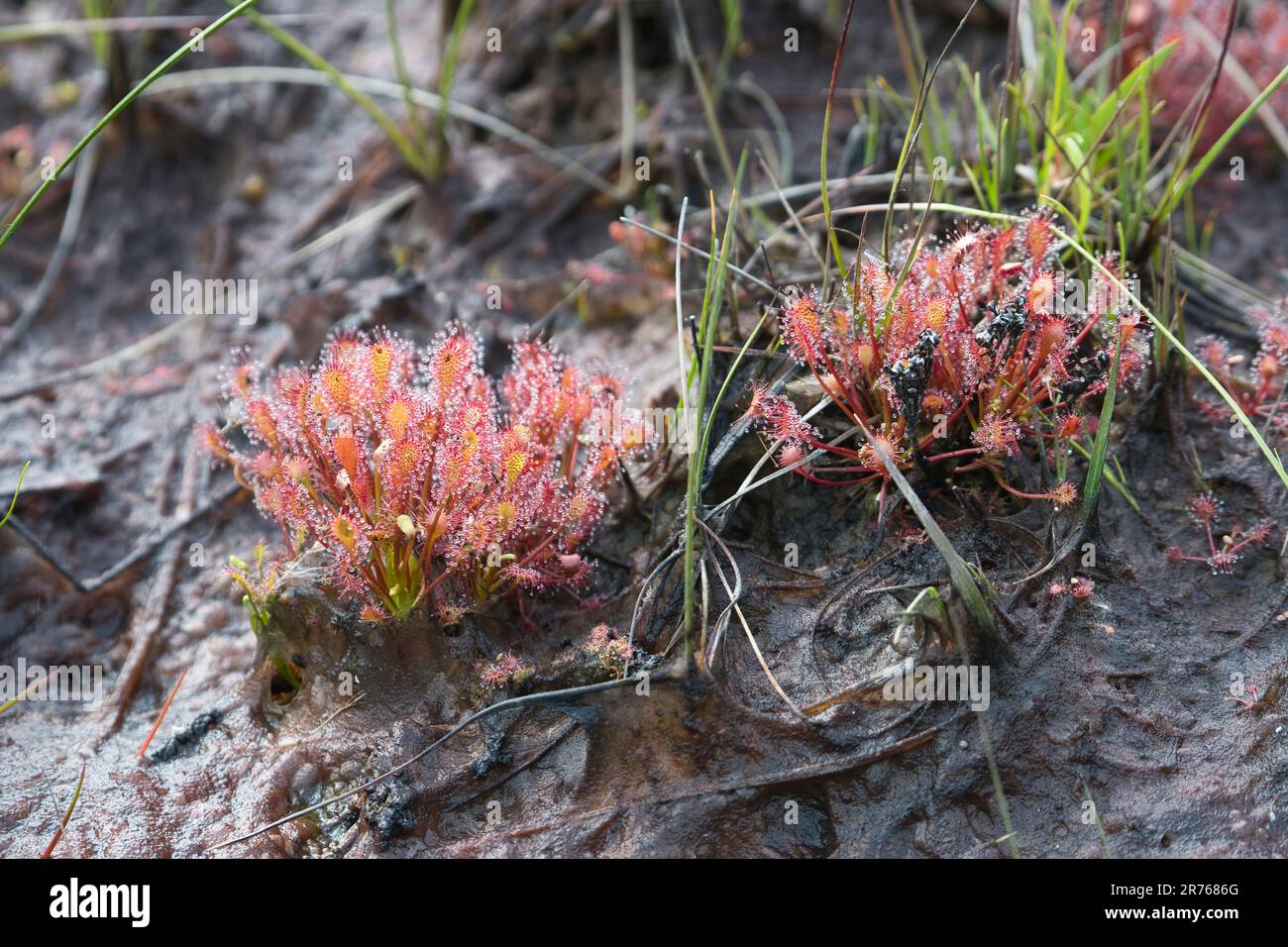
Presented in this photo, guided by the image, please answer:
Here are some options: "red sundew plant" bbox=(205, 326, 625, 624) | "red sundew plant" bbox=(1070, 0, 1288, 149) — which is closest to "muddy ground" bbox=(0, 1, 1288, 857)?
A: "red sundew plant" bbox=(205, 326, 625, 624)

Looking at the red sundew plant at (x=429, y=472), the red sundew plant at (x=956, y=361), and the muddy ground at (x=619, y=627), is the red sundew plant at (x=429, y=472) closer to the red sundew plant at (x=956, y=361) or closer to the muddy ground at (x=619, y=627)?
the muddy ground at (x=619, y=627)

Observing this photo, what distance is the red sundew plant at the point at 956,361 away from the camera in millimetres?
2523

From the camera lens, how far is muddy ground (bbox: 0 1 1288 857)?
2.36 meters

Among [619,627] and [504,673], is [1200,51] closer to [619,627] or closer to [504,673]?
[619,627]

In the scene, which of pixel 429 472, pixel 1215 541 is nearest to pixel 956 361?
pixel 1215 541

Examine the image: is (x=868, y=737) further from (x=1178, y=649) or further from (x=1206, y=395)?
(x=1206, y=395)

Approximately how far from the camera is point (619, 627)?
271cm

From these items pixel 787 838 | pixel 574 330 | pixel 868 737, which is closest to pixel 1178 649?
pixel 868 737

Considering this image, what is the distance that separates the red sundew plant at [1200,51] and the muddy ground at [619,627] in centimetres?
33

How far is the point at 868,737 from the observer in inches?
94.1

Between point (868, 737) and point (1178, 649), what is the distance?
85 centimetres

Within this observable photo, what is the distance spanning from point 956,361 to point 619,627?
1104 mm
